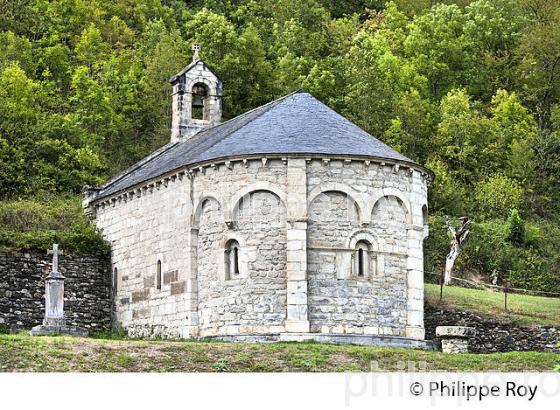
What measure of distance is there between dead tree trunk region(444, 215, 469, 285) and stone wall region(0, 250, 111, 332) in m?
12.7

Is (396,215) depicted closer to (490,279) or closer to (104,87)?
(490,279)

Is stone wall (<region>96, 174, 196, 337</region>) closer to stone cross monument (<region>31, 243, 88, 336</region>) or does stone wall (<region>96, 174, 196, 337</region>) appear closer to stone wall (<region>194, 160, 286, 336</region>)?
stone wall (<region>194, 160, 286, 336</region>)

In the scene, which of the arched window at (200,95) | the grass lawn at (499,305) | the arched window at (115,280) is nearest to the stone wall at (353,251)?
the grass lawn at (499,305)

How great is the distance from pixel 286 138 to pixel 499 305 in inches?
403

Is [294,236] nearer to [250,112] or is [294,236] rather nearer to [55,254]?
[55,254]

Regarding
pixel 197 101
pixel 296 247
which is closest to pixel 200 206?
pixel 296 247

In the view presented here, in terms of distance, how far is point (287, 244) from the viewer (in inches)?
1411

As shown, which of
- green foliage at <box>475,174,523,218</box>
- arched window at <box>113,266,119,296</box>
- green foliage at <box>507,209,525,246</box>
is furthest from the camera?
green foliage at <box>475,174,523,218</box>

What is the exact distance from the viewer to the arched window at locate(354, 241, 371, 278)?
3631 centimetres

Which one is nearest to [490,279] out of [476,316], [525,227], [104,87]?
[525,227]

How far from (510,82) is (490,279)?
22466mm

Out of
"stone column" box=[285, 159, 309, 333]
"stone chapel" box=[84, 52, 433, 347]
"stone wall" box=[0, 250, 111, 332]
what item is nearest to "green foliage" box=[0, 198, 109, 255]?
"stone wall" box=[0, 250, 111, 332]

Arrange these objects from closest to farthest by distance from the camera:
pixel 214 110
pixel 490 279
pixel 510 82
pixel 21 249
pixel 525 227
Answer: pixel 21 249 < pixel 214 110 < pixel 490 279 < pixel 525 227 < pixel 510 82

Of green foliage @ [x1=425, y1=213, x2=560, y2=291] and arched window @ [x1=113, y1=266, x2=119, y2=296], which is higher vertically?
green foliage @ [x1=425, y1=213, x2=560, y2=291]
